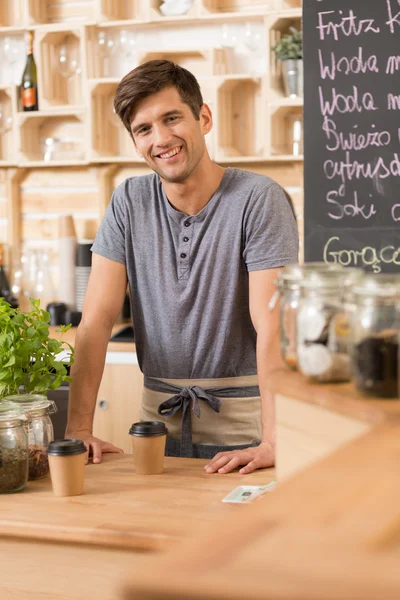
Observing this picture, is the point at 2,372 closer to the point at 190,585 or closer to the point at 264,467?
the point at 264,467

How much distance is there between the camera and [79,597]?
154cm

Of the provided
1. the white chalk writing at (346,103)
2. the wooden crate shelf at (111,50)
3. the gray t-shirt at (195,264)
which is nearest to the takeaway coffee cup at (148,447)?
the gray t-shirt at (195,264)

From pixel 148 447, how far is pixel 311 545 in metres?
1.17

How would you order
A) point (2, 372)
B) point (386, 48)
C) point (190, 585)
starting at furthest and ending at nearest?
point (386, 48)
point (2, 372)
point (190, 585)

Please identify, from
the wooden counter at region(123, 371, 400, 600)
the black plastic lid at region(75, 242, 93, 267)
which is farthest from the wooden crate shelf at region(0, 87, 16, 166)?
the wooden counter at region(123, 371, 400, 600)

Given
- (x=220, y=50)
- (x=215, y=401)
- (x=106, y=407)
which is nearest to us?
(x=215, y=401)

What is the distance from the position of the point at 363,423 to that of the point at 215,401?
3.89ft

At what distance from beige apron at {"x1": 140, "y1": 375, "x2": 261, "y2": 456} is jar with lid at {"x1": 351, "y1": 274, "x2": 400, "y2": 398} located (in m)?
1.18

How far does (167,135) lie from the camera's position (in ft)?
7.39

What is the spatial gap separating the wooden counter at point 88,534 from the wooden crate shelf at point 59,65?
2610 mm

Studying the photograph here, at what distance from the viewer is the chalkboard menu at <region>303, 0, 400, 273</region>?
2941 millimetres

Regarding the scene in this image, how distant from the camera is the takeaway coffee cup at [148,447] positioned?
1.85m

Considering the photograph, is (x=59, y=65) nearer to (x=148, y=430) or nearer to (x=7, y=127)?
(x=7, y=127)

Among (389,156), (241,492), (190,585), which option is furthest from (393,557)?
(389,156)
